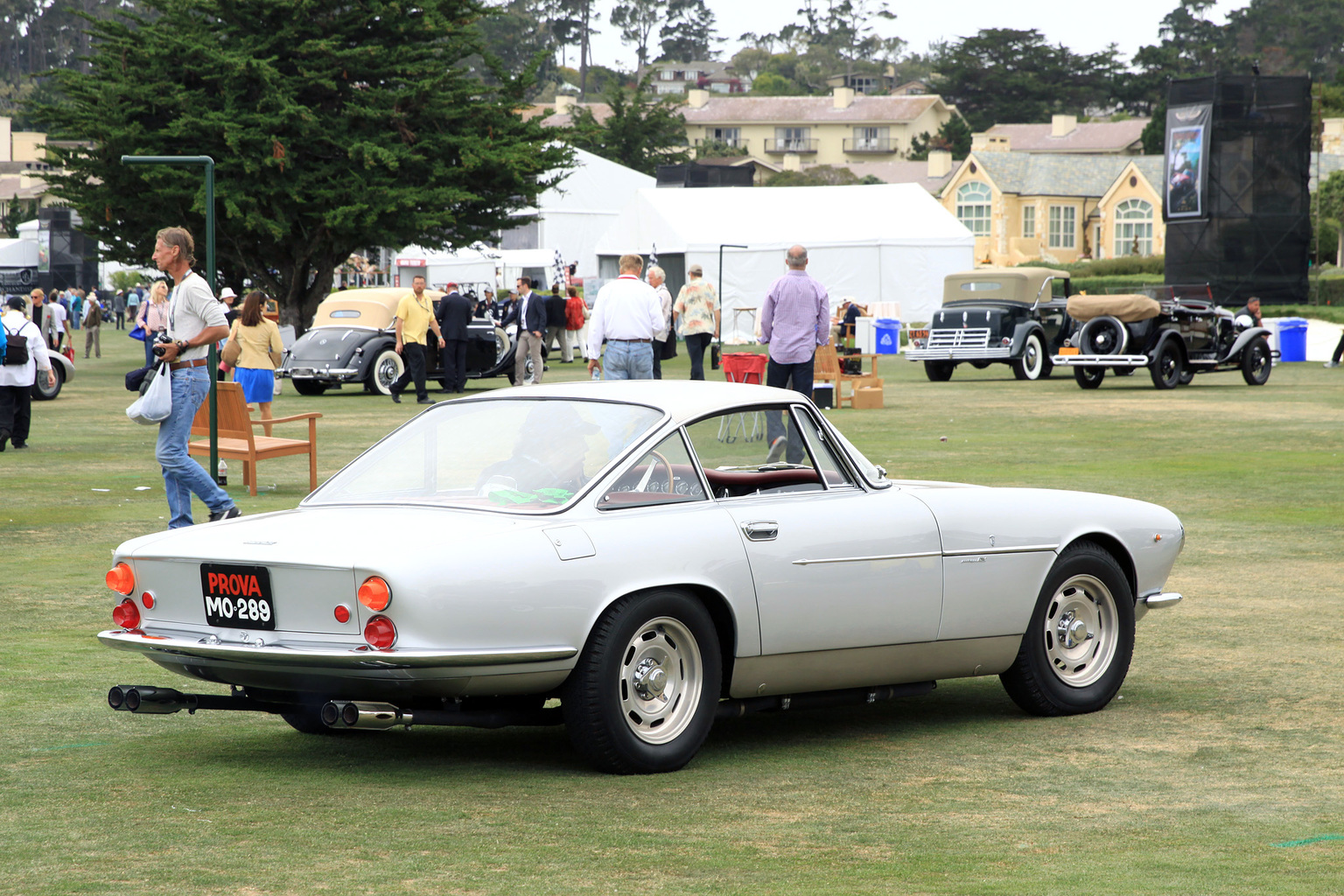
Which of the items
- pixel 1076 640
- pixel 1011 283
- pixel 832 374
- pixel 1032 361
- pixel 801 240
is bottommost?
pixel 1076 640

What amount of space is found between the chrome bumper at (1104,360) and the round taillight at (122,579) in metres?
25.0

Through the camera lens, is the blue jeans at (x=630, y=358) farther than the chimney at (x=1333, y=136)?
No

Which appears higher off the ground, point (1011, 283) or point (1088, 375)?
point (1011, 283)

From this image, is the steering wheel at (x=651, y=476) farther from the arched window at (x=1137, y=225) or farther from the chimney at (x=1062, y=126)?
the chimney at (x=1062, y=126)

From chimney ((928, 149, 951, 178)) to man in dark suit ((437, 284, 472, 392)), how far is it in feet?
344

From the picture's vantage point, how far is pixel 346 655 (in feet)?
16.6

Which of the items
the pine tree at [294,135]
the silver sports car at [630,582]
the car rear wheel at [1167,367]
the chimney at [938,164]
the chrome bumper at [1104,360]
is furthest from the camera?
the chimney at [938,164]

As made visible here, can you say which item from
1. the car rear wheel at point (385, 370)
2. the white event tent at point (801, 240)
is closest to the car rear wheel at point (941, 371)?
the car rear wheel at point (385, 370)

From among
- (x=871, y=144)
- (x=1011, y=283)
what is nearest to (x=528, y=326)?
(x=1011, y=283)

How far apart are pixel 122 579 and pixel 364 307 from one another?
986 inches

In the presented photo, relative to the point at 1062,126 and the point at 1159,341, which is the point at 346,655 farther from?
the point at 1062,126

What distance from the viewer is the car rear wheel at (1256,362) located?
30.5 m

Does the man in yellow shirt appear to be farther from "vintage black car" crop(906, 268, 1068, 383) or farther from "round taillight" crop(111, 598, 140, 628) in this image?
"round taillight" crop(111, 598, 140, 628)

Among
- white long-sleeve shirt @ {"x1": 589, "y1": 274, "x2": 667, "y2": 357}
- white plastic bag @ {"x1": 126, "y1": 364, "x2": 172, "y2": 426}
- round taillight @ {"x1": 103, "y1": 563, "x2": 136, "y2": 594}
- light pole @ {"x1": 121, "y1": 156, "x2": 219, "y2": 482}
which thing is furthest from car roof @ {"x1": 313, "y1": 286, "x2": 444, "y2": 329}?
round taillight @ {"x1": 103, "y1": 563, "x2": 136, "y2": 594}
